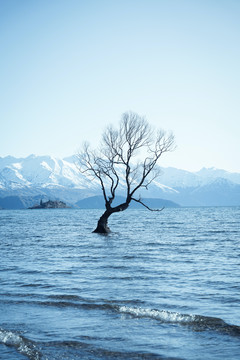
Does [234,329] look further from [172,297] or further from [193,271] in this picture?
[193,271]

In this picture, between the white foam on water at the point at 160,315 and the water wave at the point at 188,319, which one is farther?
the white foam on water at the point at 160,315

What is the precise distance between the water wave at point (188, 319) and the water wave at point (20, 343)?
3.11m

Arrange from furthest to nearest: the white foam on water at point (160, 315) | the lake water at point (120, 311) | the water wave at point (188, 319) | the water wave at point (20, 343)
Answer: the white foam on water at point (160, 315) < the water wave at point (188, 319) < the lake water at point (120, 311) < the water wave at point (20, 343)

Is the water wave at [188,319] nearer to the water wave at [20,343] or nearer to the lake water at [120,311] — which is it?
the lake water at [120,311]

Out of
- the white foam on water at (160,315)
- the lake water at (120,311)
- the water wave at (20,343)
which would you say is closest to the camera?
the water wave at (20,343)

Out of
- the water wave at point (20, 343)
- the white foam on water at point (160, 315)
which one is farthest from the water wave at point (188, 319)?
the water wave at point (20, 343)

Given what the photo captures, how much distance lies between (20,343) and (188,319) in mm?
4297

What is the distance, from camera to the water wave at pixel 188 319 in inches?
336

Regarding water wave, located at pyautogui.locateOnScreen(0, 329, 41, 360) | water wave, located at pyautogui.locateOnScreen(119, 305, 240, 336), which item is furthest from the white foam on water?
water wave, located at pyautogui.locateOnScreen(0, 329, 41, 360)

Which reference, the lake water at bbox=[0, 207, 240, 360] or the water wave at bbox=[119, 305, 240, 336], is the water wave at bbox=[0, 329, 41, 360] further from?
the water wave at bbox=[119, 305, 240, 336]

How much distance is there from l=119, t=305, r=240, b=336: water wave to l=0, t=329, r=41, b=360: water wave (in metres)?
3.11

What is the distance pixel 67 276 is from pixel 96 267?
264 centimetres

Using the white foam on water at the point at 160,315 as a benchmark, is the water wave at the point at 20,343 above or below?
below

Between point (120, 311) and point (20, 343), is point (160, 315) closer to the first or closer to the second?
point (120, 311)
